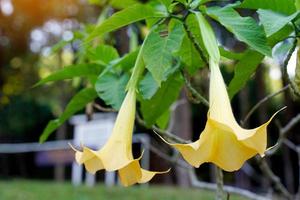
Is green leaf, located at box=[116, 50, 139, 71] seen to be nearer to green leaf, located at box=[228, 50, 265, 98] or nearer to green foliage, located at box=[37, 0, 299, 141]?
green foliage, located at box=[37, 0, 299, 141]

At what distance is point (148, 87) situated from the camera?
0.79 meters

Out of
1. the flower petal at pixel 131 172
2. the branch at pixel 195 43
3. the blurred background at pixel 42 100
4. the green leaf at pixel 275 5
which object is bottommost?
the blurred background at pixel 42 100

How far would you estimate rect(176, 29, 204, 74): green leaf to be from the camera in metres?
0.74

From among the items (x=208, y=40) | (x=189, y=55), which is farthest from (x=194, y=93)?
(x=208, y=40)

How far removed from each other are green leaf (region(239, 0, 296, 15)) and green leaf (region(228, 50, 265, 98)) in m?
0.08

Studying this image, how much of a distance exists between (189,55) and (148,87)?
9 centimetres

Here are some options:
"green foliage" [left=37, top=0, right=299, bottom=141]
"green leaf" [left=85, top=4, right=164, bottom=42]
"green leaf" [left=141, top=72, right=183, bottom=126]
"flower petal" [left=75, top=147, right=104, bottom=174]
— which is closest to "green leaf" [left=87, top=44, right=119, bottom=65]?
"green foliage" [left=37, top=0, right=299, bottom=141]

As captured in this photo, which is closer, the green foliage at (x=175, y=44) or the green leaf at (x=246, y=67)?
the green foliage at (x=175, y=44)

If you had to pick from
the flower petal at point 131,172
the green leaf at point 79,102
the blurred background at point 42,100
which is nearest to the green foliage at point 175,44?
the green leaf at point 79,102

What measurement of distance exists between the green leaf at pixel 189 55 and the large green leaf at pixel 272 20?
0.46ft

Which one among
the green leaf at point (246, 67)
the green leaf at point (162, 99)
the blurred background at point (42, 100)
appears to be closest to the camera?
the green leaf at point (246, 67)

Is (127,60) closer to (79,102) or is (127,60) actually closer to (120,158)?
(79,102)

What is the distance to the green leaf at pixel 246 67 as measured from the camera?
2.36 feet

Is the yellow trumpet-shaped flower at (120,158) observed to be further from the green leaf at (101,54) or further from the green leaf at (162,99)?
the green leaf at (101,54)
